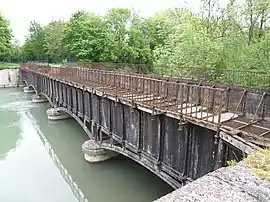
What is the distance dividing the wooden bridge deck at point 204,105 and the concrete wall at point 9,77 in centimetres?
4266

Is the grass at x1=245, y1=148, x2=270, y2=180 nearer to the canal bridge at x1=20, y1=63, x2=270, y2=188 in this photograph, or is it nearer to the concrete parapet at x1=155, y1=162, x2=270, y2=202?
the concrete parapet at x1=155, y1=162, x2=270, y2=202

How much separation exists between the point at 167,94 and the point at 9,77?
4866 cm

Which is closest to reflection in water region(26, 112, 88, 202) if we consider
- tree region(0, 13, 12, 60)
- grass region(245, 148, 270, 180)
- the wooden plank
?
the wooden plank

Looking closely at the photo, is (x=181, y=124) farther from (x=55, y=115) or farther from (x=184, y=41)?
(x=55, y=115)

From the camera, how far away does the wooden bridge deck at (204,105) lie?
617cm

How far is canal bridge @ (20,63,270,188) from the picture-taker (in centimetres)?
625

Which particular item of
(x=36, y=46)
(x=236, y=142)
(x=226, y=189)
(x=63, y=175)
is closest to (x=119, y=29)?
(x=36, y=46)

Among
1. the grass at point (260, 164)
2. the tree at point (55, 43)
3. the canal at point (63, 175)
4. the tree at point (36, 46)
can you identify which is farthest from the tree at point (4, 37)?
the grass at point (260, 164)

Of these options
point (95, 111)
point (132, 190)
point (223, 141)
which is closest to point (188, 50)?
point (95, 111)

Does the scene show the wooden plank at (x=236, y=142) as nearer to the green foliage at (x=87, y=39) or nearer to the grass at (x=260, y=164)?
the grass at (x=260, y=164)

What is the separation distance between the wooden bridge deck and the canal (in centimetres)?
430

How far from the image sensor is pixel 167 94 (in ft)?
34.2

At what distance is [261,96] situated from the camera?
8055mm

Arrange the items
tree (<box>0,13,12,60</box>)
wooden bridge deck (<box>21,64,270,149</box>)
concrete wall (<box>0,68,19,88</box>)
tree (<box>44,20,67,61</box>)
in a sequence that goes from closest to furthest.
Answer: wooden bridge deck (<box>21,64,270,149</box>), concrete wall (<box>0,68,19,88</box>), tree (<box>44,20,67,61</box>), tree (<box>0,13,12,60</box>)
